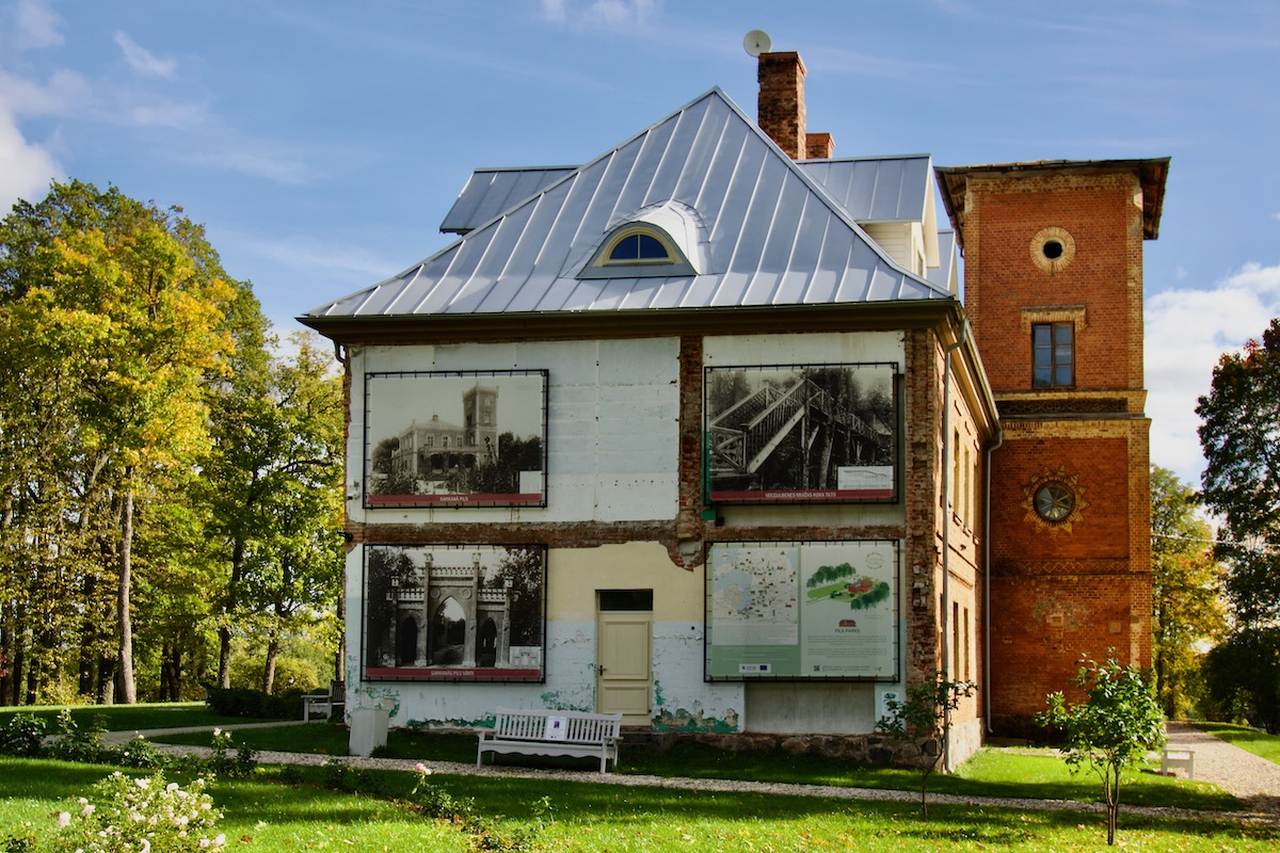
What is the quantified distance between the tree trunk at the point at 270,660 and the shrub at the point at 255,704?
41.6 ft

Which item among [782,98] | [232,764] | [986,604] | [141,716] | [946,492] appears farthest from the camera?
[986,604]

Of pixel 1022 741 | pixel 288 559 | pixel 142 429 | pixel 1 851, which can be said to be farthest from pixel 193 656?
pixel 1 851

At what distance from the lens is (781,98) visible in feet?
93.8

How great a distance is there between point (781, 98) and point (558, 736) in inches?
584

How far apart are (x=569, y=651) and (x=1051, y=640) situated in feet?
44.3

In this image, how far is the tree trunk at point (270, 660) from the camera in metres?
39.4

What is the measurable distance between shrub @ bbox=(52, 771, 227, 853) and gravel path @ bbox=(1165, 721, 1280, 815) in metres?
13.6

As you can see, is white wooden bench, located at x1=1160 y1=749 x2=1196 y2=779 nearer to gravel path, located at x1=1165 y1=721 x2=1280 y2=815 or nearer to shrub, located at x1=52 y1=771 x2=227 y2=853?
gravel path, located at x1=1165 y1=721 x2=1280 y2=815

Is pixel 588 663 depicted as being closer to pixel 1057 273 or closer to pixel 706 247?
pixel 706 247

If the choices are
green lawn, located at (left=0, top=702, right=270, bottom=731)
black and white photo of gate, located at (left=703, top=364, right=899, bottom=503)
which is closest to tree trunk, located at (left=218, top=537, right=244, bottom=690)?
green lawn, located at (left=0, top=702, right=270, bottom=731)

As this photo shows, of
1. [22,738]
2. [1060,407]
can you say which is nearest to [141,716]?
[22,738]

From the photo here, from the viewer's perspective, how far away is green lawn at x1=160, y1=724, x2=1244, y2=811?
712 inches

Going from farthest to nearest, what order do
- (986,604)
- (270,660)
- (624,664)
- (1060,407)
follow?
1. (270,660)
2. (1060,407)
3. (986,604)
4. (624,664)

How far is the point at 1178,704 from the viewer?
57.5 m
